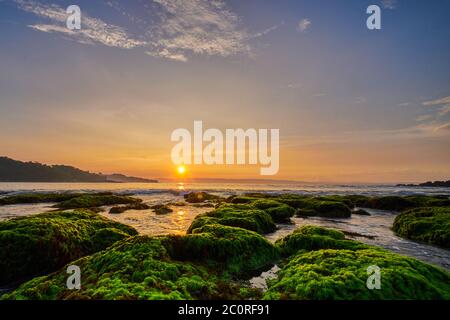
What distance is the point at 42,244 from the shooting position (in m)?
8.98

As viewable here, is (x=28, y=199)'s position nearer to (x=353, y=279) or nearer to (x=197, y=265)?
(x=197, y=265)

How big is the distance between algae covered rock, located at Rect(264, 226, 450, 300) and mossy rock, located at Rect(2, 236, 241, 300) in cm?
151

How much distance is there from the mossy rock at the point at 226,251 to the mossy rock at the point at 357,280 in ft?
4.00

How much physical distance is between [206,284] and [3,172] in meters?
222

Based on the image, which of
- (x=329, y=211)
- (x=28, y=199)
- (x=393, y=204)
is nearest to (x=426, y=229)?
(x=329, y=211)

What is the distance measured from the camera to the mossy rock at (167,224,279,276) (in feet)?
26.9

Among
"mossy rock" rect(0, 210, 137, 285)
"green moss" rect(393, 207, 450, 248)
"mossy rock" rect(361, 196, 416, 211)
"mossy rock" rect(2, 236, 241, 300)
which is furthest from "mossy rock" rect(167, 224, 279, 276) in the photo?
"mossy rock" rect(361, 196, 416, 211)

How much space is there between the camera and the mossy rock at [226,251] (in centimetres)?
820

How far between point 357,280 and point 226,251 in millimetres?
3981

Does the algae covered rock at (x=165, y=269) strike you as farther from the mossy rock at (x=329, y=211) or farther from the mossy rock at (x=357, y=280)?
the mossy rock at (x=329, y=211)

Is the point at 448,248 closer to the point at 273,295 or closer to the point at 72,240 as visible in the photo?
the point at 273,295

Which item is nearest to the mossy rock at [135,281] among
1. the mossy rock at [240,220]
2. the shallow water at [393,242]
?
the mossy rock at [240,220]

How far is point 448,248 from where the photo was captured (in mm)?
12125
